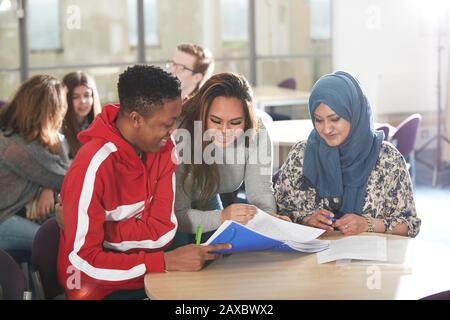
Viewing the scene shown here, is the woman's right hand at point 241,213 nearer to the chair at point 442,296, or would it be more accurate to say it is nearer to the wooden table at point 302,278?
the wooden table at point 302,278

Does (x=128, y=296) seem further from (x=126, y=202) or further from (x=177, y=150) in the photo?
(x=177, y=150)

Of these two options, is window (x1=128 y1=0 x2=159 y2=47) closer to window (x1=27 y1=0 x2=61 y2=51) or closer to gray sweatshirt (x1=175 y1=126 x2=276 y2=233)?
window (x1=27 y1=0 x2=61 y2=51)

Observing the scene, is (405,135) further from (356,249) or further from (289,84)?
(289,84)

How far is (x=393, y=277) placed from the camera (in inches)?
83.1

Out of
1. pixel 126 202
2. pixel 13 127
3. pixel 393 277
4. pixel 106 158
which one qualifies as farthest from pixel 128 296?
pixel 13 127

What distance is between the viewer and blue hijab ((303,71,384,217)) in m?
2.72

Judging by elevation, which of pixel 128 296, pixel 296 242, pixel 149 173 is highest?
pixel 149 173

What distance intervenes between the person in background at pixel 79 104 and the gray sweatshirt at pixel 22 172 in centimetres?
61

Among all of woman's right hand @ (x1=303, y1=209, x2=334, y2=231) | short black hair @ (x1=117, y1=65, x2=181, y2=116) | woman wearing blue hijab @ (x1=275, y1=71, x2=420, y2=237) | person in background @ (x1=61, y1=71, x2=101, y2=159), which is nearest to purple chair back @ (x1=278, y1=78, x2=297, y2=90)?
person in background @ (x1=61, y1=71, x2=101, y2=159)

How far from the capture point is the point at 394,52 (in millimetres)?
7520

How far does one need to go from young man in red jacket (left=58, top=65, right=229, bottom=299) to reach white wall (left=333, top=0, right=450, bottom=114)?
17.5ft

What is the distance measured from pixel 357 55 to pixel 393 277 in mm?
5722

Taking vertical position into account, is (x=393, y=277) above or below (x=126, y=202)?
below
